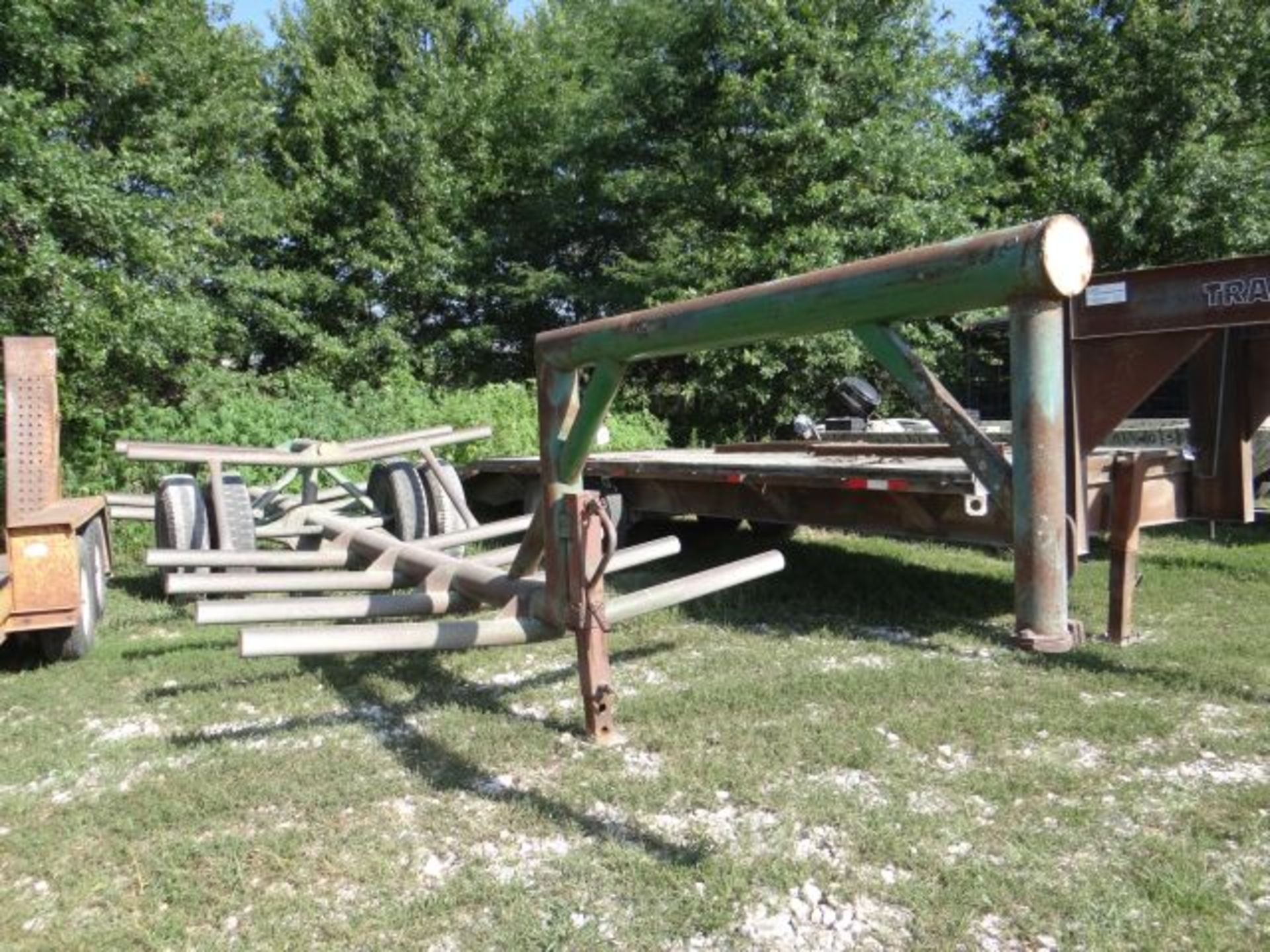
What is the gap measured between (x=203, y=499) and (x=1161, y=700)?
568cm

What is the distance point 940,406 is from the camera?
1758 mm

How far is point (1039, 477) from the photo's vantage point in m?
1.64

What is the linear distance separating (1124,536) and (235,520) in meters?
5.10

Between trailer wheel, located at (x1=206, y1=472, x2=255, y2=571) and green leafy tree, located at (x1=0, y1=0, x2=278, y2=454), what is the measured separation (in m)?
4.06

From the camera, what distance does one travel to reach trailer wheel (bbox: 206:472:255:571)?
251 inches

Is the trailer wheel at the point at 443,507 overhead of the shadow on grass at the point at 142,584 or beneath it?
overhead

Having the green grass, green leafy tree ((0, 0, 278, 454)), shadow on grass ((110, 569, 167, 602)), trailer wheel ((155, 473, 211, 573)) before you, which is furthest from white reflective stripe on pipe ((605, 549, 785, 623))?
green leafy tree ((0, 0, 278, 454))

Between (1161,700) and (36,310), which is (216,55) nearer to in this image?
(36,310)

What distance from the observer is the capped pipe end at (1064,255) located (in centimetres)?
174

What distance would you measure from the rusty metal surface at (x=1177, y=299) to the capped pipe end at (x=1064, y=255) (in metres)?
2.68

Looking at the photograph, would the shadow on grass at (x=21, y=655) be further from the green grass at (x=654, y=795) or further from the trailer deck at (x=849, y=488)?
the trailer deck at (x=849, y=488)

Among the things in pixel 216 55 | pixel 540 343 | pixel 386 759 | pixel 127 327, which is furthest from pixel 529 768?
pixel 216 55

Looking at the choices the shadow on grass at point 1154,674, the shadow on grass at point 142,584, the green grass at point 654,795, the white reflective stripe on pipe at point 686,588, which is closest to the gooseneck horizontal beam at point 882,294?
the white reflective stripe on pipe at point 686,588

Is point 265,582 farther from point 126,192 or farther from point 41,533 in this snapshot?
point 126,192
